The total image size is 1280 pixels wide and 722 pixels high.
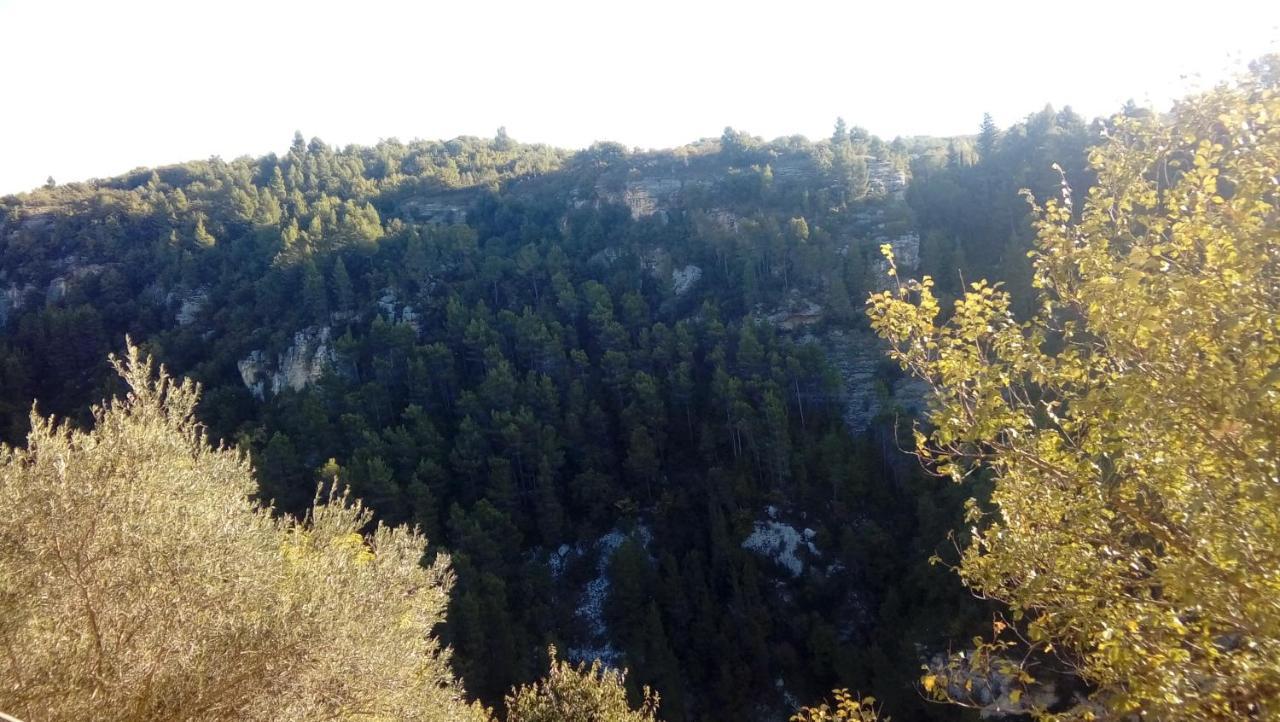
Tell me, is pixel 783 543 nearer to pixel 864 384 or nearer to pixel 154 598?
pixel 864 384

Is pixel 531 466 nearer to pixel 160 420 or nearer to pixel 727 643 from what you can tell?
pixel 727 643

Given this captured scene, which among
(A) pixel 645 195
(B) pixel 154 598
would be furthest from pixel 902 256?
(B) pixel 154 598

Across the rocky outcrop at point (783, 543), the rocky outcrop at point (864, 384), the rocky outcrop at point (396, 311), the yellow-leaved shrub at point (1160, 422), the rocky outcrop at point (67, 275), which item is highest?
the yellow-leaved shrub at point (1160, 422)

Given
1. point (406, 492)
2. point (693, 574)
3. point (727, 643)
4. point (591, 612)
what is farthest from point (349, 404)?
point (727, 643)

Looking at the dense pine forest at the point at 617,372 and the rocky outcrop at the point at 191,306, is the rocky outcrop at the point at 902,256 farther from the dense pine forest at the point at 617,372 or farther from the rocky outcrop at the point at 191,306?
the rocky outcrop at the point at 191,306

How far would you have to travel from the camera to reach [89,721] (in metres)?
5.25

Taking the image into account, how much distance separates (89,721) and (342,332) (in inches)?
1732

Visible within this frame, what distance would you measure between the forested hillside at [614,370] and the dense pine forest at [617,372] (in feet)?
0.63

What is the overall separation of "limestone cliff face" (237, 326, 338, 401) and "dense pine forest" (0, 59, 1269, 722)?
217 millimetres

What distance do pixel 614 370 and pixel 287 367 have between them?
22.6 metres

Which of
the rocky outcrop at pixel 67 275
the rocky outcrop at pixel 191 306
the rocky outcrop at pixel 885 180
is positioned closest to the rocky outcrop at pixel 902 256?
the rocky outcrop at pixel 885 180

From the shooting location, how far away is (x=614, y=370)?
38.2 metres

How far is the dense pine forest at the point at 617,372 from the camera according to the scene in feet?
89.6

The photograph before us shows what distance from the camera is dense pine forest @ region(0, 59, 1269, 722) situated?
27297 mm
